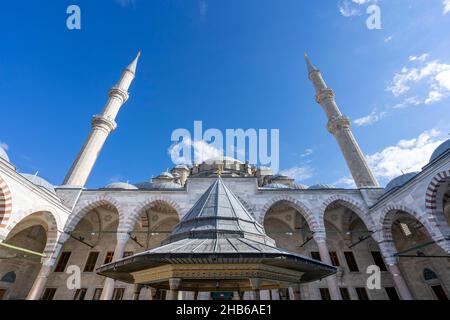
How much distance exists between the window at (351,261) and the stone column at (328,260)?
13.5ft

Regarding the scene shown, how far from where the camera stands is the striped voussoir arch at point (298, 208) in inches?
523

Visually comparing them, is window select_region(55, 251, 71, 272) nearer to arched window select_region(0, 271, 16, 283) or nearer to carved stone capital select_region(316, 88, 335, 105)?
arched window select_region(0, 271, 16, 283)

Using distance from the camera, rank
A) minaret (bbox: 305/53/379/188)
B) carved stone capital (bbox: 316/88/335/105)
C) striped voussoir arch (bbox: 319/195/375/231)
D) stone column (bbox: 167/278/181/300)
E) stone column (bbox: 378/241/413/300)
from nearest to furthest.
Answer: stone column (bbox: 167/278/181/300)
stone column (bbox: 378/241/413/300)
striped voussoir arch (bbox: 319/195/375/231)
minaret (bbox: 305/53/379/188)
carved stone capital (bbox: 316/88/335/105)

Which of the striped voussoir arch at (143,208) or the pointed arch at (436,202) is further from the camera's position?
the striped voussoir arch at (143,208)

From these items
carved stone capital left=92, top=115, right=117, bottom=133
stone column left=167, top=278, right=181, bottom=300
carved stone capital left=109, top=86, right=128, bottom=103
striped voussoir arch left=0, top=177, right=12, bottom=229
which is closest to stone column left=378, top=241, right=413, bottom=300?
stone column left=167, top=278, right=181, bottom=300

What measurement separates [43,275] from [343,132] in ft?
75.7

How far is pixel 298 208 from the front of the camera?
13992mm

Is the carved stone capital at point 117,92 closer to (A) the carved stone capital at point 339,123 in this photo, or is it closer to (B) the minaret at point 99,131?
(B) the minaret at point 99,131

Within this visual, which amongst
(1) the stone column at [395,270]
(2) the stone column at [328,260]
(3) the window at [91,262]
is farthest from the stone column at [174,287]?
(3) the window at [91,262]

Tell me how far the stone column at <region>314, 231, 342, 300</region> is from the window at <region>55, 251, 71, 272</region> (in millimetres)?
16566

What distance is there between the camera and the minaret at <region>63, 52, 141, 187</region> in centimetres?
1639

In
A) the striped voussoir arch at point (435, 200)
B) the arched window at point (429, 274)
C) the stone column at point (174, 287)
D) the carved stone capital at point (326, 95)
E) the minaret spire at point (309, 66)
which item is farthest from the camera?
the minaret spire at point (309, 66)

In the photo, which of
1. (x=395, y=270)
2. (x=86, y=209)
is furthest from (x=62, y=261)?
(x=395, y=270)
